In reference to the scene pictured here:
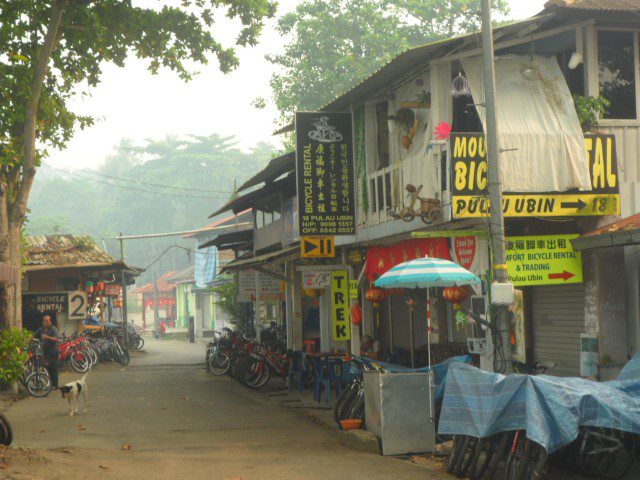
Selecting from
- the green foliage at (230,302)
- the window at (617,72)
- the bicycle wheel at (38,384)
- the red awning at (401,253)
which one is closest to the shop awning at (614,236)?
the window at (617,72)

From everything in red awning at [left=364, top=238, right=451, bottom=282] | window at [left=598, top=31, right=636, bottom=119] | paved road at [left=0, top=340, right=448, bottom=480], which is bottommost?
paved road at [left=0, top=340, right=448, bottom=480]

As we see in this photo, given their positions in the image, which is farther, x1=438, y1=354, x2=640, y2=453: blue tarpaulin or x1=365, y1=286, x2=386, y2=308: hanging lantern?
x1=365, y1=286, x2=386, y2=308: hanging lantern

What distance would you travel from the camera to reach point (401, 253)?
1641 cm

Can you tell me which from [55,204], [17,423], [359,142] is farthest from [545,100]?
[55,204]

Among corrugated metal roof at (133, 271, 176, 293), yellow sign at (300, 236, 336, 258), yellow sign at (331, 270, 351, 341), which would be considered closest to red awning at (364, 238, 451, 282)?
yellow sign at (331, 270, 351, 341)

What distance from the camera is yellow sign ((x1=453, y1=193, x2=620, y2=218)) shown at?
12.6 metres

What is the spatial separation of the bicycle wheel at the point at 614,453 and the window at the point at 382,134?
8451 millimetres

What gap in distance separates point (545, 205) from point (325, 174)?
5282 millimetres

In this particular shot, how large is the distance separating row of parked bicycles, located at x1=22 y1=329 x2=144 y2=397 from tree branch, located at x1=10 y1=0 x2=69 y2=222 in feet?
11.5

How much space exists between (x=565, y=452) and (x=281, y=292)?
56.1ft

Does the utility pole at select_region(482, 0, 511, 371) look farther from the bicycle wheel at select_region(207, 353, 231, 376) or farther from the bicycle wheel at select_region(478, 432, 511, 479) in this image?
the bicycle wheel at select_region(207, 353, 231, 376)

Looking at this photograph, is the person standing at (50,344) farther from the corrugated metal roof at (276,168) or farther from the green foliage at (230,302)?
the green foliage at (230,302)

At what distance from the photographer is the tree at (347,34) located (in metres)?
43.6

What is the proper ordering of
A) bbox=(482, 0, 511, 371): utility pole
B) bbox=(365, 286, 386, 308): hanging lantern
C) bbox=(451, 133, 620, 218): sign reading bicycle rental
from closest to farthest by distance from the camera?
1. bbox=(482, 0, 511, 371): utility pole
2. bbox=(451, 133, 620, 218): sign reading bicycle rental
3. bbox=(365, 286, 386, 308): hanging lantern
